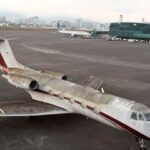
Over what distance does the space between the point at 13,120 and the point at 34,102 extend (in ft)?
5.34

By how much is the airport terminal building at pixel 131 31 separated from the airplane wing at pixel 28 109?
92.3 meters

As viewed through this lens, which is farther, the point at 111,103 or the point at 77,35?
the point at 77,35

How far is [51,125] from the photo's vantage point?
15.8 meters

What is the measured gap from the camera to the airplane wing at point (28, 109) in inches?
594

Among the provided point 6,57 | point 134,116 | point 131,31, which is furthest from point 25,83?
point 131,31

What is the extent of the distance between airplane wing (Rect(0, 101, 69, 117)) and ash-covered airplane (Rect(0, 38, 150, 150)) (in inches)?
2.0

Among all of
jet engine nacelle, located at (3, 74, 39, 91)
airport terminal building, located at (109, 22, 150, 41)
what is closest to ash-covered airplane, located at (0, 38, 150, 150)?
jet engine nacelle, located at (3, 74, 39, 91)

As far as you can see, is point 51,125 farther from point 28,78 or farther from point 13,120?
point 28,78

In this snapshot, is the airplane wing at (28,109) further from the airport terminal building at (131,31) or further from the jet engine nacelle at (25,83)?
the airport terminal building at (131,31)

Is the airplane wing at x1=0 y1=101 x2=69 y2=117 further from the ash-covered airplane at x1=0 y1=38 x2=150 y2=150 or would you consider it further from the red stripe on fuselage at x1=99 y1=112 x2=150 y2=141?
the red stripe on fuselage at x1=99 y1=112 x2=150 y2=141

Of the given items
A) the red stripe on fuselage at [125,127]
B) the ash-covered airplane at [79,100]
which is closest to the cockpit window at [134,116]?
the ash-covered airplane at [79,100]

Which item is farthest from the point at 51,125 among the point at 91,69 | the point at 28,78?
the point at 91,69

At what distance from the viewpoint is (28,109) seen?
51.7 ft

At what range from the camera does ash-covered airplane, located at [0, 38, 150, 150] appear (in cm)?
1233
